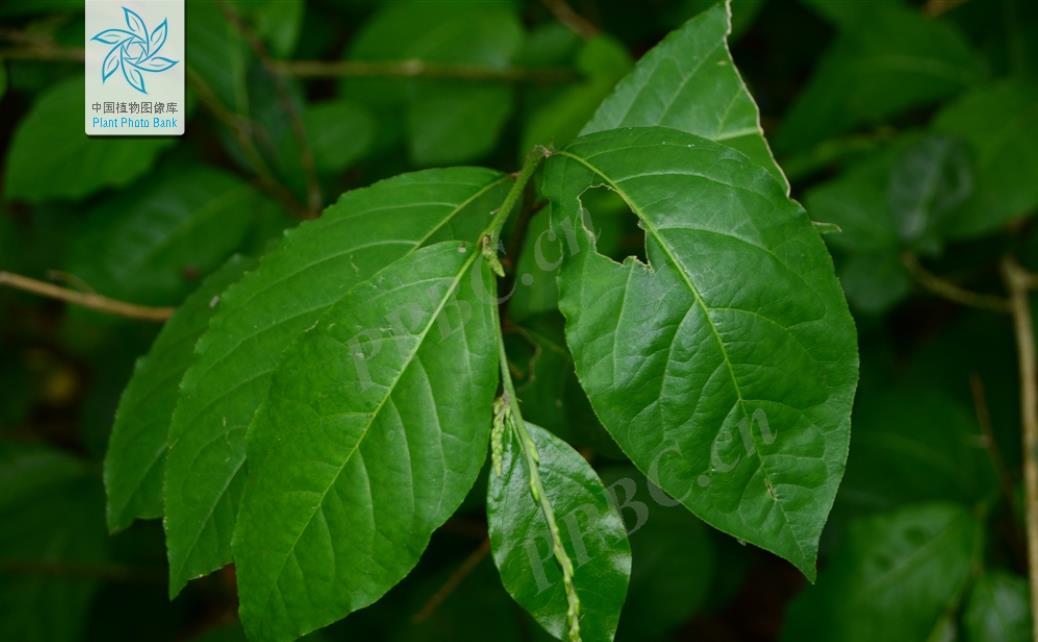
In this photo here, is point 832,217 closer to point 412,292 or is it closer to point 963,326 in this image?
point 963,326

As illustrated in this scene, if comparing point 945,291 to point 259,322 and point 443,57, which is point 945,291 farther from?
point 259,322

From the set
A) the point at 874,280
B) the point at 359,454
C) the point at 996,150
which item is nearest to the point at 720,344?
the point at 359,454

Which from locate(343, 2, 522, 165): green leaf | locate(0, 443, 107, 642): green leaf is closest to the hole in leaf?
locate(343, 2, 522, 165): green leaf

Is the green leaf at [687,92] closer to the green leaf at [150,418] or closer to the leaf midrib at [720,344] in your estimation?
the leaf midrib at [720,344]

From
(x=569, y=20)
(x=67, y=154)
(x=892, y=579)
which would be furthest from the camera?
(x=569, y=20)

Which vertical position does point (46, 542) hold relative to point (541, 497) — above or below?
below

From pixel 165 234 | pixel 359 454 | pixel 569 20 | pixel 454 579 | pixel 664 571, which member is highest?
pixel 569 20
